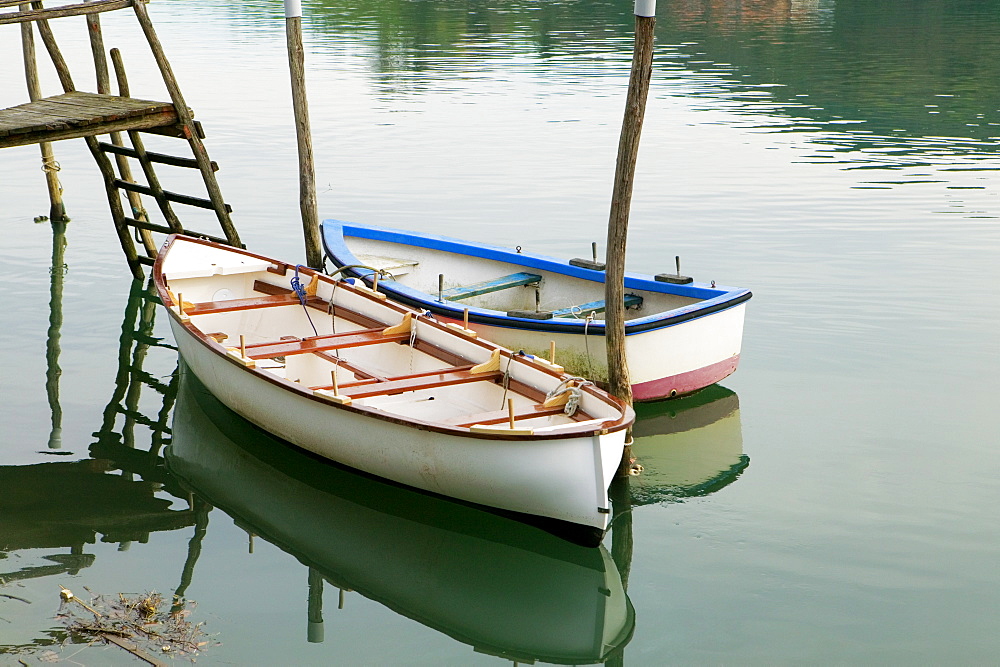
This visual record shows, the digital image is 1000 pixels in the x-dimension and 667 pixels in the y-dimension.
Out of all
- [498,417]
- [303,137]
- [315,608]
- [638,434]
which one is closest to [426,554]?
[315,608]

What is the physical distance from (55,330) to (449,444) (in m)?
7.79

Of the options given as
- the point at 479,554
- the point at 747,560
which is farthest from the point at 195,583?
the point at 747,560

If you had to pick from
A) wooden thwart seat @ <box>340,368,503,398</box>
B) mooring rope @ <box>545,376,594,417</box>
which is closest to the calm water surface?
wooden thwart seat @ <box>340,368,503,398</box>

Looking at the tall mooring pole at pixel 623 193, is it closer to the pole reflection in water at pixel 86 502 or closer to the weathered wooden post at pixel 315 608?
the weathered wooden post at pixel 315 608

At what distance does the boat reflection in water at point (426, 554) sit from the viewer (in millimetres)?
7613

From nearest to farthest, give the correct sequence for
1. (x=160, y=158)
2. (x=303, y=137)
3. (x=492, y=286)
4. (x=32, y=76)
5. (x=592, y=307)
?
(x=592, y=307) < (x=492, y=286) < (x=303, y=137) < (x=160, y=158) < (x=32, y=76)

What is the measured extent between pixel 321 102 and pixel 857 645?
25.7 meters

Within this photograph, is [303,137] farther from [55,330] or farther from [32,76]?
[32,76]

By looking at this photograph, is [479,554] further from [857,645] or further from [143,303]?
[143,303]

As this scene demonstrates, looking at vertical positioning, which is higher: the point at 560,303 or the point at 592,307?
the point at 592,307

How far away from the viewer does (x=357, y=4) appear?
56219 mm

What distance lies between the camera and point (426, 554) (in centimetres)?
852

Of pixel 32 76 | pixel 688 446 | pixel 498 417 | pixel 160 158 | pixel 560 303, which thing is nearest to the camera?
pixel 498 417

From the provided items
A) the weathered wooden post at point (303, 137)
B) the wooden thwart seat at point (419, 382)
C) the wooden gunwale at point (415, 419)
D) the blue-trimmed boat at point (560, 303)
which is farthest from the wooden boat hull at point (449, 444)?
the weathered wooden post at point (303, 137)
